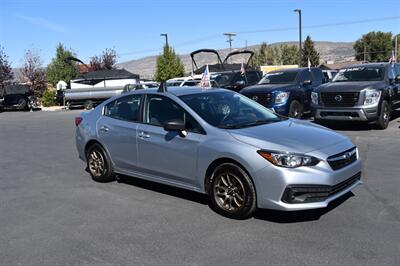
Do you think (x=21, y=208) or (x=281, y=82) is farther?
(x=281, y=82)

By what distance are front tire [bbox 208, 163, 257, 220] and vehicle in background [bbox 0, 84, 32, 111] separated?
96.5ft

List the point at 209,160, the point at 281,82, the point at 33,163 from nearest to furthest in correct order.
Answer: the point at 209,160 → the point at 33,163 → the point at 281,82

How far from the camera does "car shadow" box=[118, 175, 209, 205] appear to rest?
6.50 meters

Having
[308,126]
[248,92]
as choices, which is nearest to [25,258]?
[308,126]

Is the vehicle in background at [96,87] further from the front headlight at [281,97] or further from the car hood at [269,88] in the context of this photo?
the front headlight at [281,97]

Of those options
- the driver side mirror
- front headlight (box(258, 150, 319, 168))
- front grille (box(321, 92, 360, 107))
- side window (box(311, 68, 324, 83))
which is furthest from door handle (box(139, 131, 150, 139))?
side window (box(311, 68, 324, 83))

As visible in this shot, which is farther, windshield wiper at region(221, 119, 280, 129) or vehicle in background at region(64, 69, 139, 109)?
vehicle in background at region(64, 69, 139, 109)

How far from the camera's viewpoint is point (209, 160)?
18.8ft

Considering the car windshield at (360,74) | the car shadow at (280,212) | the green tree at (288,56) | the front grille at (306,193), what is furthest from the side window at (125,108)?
the green tree at (288,56)

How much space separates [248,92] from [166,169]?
816cm

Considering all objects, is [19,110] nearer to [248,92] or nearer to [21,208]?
[248,92]

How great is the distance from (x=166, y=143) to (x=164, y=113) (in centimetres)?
51

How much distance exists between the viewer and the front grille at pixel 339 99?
12508 millimetres

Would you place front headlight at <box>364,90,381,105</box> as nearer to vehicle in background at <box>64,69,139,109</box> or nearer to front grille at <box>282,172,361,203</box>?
front grille at <box>282,172,361,203</box>
